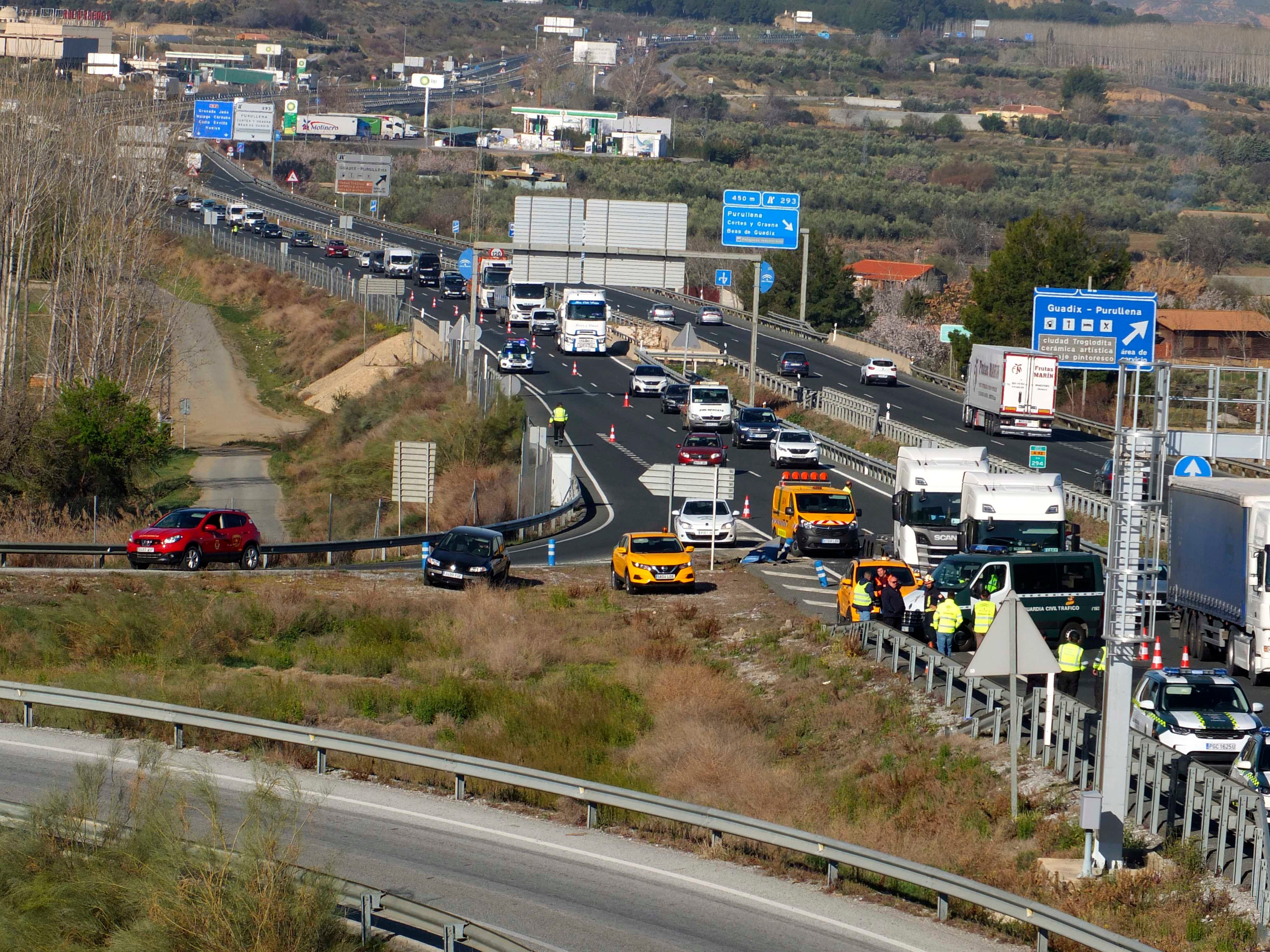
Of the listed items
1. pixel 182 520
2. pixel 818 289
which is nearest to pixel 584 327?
pixel 818 289

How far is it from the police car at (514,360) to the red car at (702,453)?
772 inches

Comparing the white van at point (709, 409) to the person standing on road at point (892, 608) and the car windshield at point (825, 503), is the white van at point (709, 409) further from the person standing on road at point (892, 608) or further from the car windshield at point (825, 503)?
the person standing on road at point (892, 608)

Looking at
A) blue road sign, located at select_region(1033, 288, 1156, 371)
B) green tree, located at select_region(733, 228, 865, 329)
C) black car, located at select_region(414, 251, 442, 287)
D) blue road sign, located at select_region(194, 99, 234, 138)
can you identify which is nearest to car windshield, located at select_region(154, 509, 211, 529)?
blue road sign, located at select_region(1033, 288, 1156, 371)

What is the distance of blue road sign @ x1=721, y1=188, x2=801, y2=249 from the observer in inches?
2576

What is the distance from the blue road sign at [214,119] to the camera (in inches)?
5536

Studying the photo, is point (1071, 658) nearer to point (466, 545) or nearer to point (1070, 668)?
point (1070, 668)

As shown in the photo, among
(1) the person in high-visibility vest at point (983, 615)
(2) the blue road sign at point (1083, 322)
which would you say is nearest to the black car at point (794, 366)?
(2) the blue road sign at point (1083, 322)

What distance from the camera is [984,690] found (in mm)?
20828

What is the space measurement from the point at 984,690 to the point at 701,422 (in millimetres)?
36282

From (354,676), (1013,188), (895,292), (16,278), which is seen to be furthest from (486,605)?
(1013,188)

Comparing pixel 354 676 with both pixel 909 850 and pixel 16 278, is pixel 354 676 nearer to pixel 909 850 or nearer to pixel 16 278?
pixel 909 850

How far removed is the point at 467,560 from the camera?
3378 cm

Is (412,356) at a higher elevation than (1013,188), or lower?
lower

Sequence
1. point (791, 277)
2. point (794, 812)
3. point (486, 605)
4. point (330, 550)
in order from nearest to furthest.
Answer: point (794, 812), point (486, 605), point (330, 550), point (791, 277)
